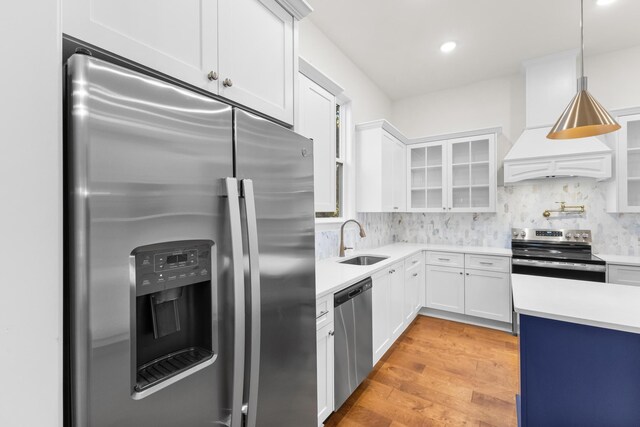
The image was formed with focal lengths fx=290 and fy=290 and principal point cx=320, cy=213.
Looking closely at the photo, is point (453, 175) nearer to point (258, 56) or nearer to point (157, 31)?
point (258, 56)

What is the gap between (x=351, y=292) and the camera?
2004 mm

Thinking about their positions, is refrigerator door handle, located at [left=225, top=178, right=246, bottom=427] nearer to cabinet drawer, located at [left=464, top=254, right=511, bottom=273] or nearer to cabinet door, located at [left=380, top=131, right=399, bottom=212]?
cabinet door, located at [left=380, top=131, right=399, bottom=212]

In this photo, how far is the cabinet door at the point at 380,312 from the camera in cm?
240

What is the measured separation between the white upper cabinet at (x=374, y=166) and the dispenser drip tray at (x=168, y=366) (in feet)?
8.86

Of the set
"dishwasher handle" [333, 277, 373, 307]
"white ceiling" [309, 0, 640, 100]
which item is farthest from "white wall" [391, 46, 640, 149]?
"dishwasher handle" [333, 277, 373, 307]

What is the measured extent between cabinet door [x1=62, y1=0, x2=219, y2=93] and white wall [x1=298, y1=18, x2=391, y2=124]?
5.73 ft

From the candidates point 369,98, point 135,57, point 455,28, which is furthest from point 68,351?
point 369,98

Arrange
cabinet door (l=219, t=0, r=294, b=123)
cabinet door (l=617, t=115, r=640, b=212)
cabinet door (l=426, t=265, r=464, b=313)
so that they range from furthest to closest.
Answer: cabinet door (l=426, t=265, r=464, b=313), cabinet door (l=617, t=115, r=640, b=212), cabinet door (l=219, t=0, r=294, b=123)

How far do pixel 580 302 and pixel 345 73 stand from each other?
115 inches

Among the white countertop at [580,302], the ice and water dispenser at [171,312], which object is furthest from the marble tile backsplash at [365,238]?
the ice and water dispenser at [171,312]

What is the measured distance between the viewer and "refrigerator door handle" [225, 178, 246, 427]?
898 millimetres

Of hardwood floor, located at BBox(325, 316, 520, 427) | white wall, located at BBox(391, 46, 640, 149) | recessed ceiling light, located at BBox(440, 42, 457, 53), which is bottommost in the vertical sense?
hardwood floor, located at BBox(325, 316, 520, 427)

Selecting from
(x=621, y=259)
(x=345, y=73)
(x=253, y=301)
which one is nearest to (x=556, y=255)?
(x=621, y=259)

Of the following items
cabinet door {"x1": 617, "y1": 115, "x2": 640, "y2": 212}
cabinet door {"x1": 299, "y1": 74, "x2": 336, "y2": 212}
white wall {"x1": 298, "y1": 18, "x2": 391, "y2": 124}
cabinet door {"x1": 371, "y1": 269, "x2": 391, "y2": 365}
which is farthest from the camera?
cabinet door {"x1": 617, "y1": 115, "x2": 640, "y2": 212}
